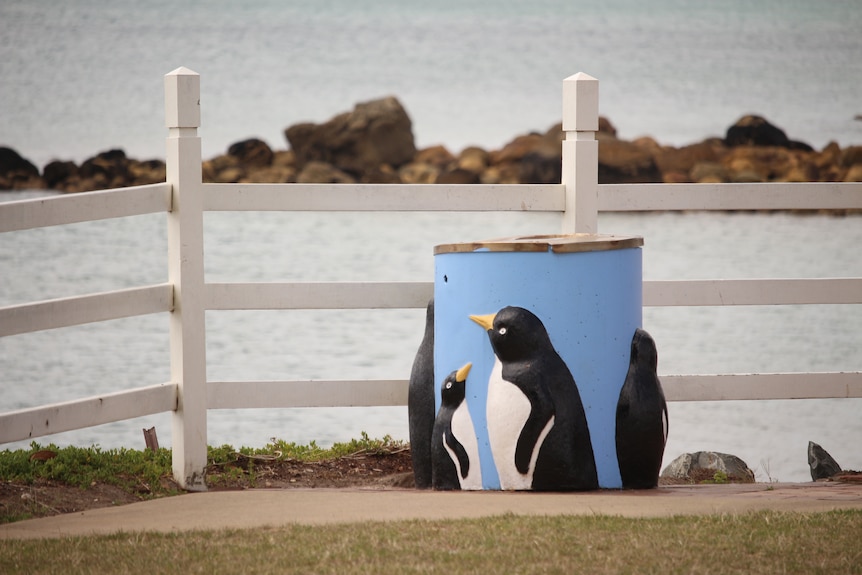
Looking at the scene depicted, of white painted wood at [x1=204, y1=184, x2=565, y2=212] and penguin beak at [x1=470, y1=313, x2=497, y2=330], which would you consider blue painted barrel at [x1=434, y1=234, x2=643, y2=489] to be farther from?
white painted wood at [x1=204, y1=184, x2=565, y2=212]

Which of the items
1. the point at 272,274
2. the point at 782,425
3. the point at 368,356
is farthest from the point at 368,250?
the point at 782,425

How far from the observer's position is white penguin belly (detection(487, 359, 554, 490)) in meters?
5.45

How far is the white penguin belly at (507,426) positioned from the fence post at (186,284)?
5.17 ft

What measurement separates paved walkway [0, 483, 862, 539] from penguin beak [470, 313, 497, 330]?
30.4 inches

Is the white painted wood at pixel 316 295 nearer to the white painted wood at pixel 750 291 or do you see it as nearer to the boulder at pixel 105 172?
the white painted wood at pixel 750 291

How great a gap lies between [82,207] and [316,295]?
4.19 feet

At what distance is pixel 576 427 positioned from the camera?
550cm

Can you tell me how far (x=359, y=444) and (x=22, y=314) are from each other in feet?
7.56

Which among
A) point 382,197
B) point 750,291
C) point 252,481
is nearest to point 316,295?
point 382,197

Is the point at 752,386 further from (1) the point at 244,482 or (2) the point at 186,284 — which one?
(2) the point at 186,284

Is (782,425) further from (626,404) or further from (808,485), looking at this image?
(626,404)

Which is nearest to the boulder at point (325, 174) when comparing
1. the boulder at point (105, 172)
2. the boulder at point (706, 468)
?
the boulder at point (105, 172)

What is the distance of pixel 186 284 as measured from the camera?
6074 millimetres

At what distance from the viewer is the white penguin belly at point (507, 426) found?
17.9ft
